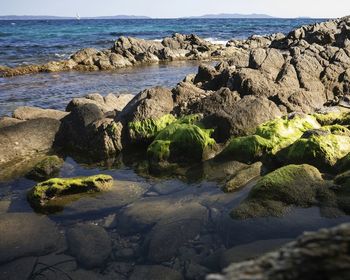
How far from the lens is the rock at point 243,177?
26.4ft

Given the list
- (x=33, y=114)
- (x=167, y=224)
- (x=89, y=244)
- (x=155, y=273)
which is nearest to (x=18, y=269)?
(x=89, y=244)

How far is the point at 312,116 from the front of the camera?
37.2ft

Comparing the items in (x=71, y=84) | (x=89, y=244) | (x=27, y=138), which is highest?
(x=27, y=138)

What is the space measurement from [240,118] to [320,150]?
8.74 ft

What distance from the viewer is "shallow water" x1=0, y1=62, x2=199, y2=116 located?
18828 mm

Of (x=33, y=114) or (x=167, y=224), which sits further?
(x=33, y=114)

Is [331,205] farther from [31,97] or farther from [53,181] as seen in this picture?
[31,97]

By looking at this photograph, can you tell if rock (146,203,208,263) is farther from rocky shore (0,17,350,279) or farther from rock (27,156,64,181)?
rock (27,156,64,181)

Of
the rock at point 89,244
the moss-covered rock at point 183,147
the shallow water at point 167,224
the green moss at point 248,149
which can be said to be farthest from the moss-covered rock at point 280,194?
the moss-covered rock at point 183,147

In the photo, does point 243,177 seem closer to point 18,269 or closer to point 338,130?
point 338,130

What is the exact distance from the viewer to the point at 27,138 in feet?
38.5

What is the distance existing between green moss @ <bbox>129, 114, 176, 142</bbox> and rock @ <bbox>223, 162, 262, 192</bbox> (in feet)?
12.0

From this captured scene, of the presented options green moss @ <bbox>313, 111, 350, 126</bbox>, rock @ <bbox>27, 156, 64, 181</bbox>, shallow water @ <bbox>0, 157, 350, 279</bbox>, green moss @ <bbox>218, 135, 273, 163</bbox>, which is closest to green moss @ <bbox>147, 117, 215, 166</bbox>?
green moss @ <bbox>218, 135, 273, 163</bbox>

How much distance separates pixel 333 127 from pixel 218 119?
2.87 m
